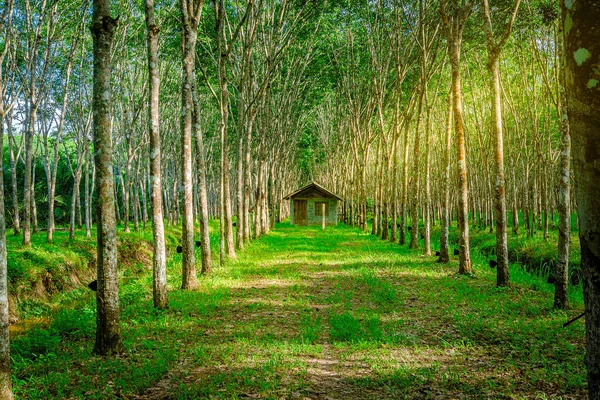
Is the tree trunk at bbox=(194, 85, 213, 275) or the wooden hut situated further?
the wooden hut

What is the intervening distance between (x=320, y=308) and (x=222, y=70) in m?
10.0

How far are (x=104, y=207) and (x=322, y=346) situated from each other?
4125 mm

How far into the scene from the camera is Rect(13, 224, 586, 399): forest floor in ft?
17.8

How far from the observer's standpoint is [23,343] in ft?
25.0

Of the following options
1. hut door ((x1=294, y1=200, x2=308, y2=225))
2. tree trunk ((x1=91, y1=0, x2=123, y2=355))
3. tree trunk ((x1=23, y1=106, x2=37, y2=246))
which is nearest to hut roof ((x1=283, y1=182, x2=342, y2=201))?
hut door ((x1=294, y1=200, x2=308, y2=225))

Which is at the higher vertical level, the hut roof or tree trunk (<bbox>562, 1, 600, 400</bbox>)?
the hut roof

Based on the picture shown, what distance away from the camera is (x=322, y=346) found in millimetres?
7109

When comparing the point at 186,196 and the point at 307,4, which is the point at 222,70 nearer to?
the point at 186,196

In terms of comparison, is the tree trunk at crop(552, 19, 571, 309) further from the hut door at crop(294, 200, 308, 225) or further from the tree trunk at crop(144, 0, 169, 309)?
the hut door at crop(294, 200, 308, 225)

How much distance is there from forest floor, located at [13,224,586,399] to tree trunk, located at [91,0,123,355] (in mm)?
443

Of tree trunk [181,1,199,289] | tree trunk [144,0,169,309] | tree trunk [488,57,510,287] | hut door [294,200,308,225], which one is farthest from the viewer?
hut door [294,200,308,225]

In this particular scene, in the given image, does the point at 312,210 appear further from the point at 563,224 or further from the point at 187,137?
the point at 563,224

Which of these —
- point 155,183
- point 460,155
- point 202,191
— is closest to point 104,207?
point 155,183

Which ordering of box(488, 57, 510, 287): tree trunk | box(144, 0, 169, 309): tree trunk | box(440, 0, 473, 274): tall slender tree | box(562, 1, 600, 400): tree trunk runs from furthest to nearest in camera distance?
box(440, 0, 473, 274): tall slender tree < box(488, 57, 510, 287): tree trunk < box(144, 0, 169, 309): tree trunk < box(562, 1, 600, 400): tree trunk
